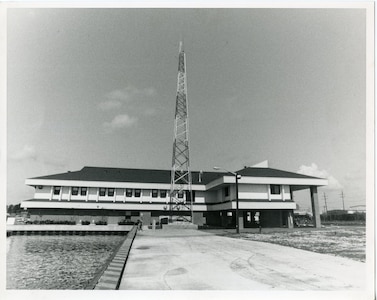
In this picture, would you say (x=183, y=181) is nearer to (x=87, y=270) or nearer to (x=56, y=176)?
(x=56, y=176)

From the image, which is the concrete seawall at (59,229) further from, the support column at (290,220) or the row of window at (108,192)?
the support column at (290,220)

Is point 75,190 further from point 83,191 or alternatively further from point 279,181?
Result: point 279,181

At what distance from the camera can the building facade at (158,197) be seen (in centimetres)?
3538

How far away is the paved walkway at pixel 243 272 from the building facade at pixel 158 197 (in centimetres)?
2202

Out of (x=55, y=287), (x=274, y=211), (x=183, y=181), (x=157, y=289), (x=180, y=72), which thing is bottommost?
(x=55, y=287)

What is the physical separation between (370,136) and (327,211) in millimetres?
73620

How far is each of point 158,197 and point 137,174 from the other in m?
7.17

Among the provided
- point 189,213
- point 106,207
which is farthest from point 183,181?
point 106,207

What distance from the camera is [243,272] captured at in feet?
32.3

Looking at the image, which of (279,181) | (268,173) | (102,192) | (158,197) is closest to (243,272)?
(279,181)

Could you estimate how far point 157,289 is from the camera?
8211mm

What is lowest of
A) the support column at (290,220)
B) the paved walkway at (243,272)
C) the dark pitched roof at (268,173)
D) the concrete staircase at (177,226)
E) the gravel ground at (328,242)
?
the paved walkway at (243,272)

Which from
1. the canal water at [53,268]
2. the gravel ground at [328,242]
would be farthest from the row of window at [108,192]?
the gravel ground at [328,242]

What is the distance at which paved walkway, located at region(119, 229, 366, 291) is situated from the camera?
8.48 m
